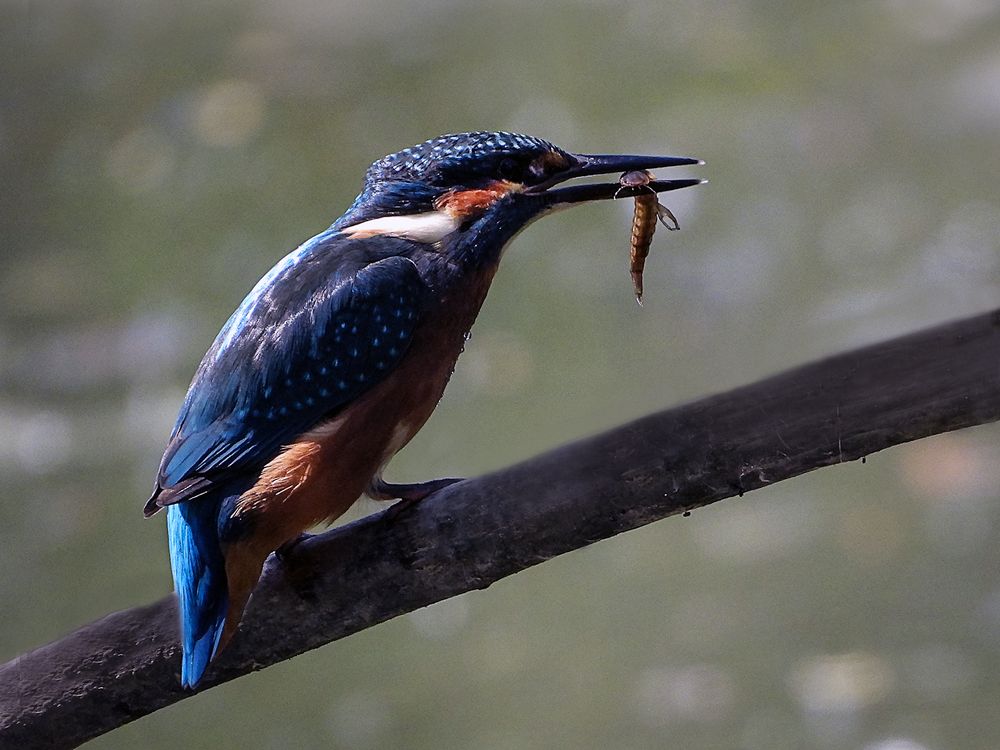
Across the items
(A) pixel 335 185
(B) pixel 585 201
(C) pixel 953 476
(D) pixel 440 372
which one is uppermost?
(A) pixel 335 185

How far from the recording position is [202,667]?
1.23 meters

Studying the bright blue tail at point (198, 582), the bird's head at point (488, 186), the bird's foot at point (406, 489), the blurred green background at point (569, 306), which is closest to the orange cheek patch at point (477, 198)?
the bird's head at point (488, 186)

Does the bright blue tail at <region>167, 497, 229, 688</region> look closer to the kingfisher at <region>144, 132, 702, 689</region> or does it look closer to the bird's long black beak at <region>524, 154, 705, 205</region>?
the kingfisher at <region>144, 132, 702, 689</region>

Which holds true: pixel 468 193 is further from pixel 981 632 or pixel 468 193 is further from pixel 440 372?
pixel 981 632

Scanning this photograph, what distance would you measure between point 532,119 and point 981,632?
1802 millimetres

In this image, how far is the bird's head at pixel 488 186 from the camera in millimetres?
1366

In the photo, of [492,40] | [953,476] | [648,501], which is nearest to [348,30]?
[492,40]

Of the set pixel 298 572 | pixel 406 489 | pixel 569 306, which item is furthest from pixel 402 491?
pixel 569 306

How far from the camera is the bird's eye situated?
54.0 inches

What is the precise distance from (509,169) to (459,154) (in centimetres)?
6

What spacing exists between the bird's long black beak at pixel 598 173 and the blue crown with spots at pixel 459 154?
3 cm

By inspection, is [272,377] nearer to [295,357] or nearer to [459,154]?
[295,357]

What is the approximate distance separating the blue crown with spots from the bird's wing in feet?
0.35

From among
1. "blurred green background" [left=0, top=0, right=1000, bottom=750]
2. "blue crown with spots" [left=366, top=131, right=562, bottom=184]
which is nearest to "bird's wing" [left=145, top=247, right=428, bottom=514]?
"blue crown with spots" [left=366, top=131, right=562, bottom=184]
